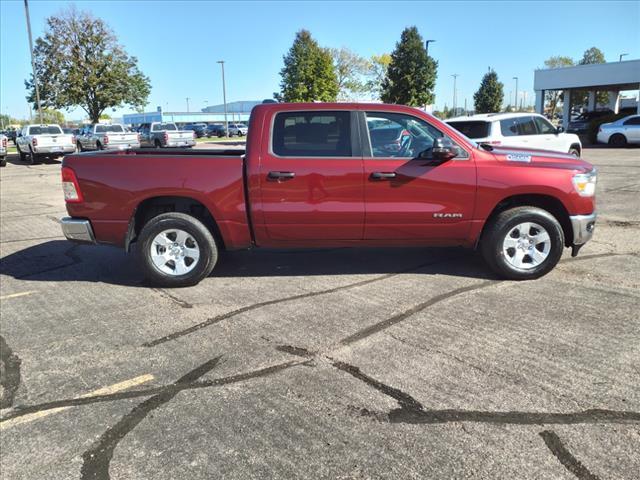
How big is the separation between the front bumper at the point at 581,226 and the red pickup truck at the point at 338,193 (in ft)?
0.04

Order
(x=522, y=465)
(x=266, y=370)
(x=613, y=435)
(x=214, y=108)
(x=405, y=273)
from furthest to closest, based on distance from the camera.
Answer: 1. (x=214, y=108)
2. (x=405, y=273)
3. (x=266, y=370)
4. (x=613, y=435)
5. (x=522, y=465)

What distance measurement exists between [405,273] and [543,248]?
1.42 meters

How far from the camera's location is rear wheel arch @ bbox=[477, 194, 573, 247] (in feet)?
18.0

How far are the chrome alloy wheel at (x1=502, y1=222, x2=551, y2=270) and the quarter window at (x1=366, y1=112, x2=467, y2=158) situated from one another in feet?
3.21

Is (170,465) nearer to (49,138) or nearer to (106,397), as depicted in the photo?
(106,397)

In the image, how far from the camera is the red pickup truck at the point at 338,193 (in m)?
5.27

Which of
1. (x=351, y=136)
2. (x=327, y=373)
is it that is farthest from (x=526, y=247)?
(x=327, y=373)

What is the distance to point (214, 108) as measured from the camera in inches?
6841

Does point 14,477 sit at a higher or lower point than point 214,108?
lower

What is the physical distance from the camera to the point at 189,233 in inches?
215

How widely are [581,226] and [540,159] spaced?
2.58ft

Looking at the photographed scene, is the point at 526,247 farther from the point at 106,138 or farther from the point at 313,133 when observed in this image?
the point at 106,138

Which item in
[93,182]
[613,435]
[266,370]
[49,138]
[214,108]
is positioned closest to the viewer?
[613,435]

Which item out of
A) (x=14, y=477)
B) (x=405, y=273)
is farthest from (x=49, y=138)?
(x=14, y=477)
